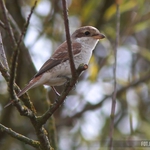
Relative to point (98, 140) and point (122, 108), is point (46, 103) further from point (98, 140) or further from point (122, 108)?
point (122, 108)

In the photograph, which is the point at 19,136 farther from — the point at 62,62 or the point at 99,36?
the point at 99,36

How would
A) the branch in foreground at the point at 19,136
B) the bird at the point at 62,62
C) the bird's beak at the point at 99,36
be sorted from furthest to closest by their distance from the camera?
the bird's beak at the point at 99,36 → the bird at the point at 62,62 → the branch in foreground at the point at 19,136

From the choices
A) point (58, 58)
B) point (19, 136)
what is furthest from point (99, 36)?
point (19, 136)

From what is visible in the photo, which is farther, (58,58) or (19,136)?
(58,58)

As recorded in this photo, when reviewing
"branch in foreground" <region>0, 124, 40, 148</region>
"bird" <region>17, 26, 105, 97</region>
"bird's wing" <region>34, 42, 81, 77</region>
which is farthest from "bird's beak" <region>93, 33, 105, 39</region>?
"branch in foreground" <region>0, 124, 40, 148</region>

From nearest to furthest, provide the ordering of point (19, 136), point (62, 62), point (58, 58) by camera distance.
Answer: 1. point (19, 136)
2. point (62, 62)
3. point (58, 58)

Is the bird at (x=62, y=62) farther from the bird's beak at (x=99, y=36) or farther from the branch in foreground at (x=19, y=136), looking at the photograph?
the branch in foreground at (x=19, y=136)

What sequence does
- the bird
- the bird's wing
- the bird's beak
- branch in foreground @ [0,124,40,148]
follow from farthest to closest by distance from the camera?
the bird's beak < the bird's wing < the bird < branch in foreground @ [0,124,40,148]

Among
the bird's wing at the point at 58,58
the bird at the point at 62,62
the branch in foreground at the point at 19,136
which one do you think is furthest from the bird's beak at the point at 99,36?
the branch in foreground at the point at 19,136

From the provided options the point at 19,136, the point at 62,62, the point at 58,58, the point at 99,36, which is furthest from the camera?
the point at 99,36

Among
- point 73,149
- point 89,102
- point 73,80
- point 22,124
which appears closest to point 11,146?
point 22,124

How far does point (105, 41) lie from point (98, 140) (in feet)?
4.55

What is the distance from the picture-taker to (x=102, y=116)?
634 cm

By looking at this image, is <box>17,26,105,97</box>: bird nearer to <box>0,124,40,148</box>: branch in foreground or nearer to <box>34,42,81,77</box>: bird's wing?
<box>34,42,81,77</box>: bird's wing
